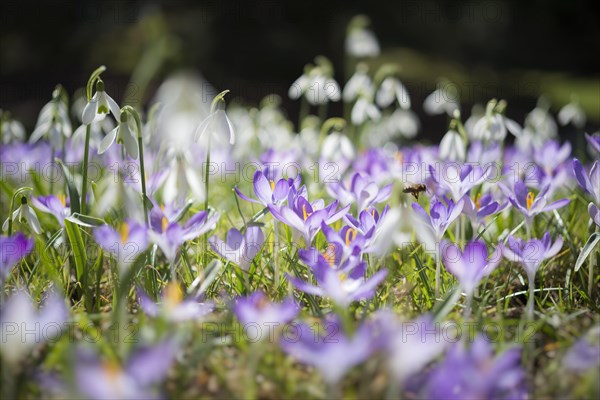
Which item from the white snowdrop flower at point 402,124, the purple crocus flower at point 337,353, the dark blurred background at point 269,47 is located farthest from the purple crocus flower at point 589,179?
the dark blurred background at point 269,47

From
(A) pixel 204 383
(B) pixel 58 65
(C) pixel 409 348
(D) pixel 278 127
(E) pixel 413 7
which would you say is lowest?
(A) pixel 204 383

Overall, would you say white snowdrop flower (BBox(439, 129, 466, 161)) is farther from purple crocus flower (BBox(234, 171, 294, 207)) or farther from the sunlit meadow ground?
purple crocus flower (BBox(234, 171, 294, 207))

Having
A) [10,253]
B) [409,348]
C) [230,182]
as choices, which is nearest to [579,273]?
[409,348]

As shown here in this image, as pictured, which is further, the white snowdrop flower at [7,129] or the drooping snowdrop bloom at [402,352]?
the white snowdrop flower at [7,129]

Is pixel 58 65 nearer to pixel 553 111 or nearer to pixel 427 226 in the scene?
pixel 553 111

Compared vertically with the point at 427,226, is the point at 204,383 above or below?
below

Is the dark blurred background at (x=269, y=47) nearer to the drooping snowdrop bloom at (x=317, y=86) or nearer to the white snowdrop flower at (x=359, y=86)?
the white snowdrop flower at (x=359, y=86)
